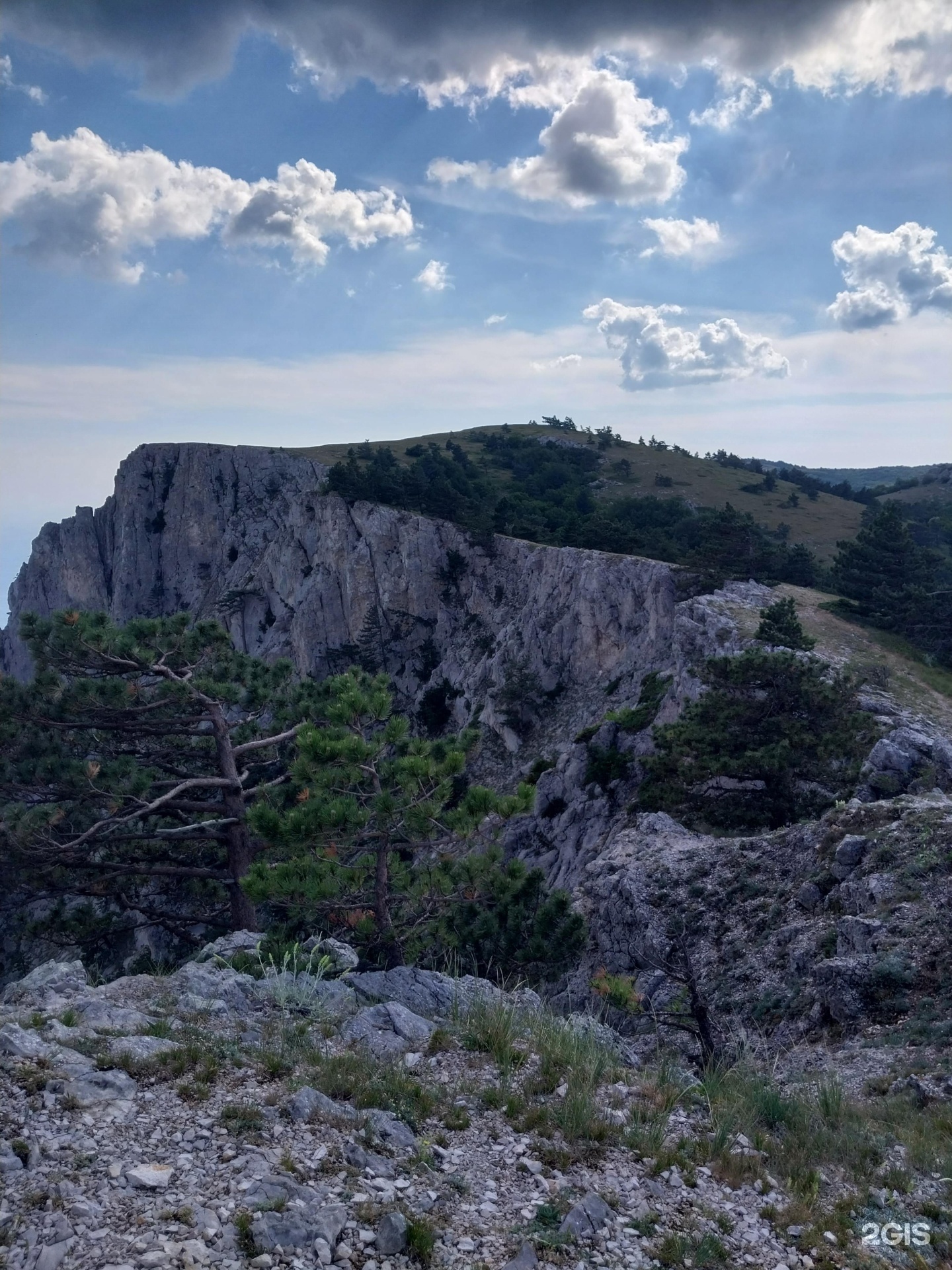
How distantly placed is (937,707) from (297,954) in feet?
84.2

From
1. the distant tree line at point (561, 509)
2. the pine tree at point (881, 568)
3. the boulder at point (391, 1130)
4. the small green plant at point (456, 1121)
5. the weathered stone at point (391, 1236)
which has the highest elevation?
the distant tree line at point (561, 509)

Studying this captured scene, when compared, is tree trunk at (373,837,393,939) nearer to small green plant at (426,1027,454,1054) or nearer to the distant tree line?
small green plant at (426,1027,454,1054)

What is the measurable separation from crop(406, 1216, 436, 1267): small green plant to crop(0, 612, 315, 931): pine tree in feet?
37.4

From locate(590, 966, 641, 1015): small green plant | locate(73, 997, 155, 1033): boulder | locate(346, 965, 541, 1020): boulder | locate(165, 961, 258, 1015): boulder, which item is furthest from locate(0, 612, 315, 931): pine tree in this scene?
locate(73, 997, 155, 1033): boulder

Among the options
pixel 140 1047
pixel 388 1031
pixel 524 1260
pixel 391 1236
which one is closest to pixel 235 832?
pixel 388 1031

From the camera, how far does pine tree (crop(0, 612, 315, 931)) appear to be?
15.6m

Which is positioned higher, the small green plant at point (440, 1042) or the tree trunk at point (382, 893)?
the small green plant at point (440, 1042)

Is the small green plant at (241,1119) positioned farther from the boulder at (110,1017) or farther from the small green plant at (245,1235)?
the boulder at (110,1017)

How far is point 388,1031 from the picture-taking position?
7004mm

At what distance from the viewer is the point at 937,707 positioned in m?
27.1

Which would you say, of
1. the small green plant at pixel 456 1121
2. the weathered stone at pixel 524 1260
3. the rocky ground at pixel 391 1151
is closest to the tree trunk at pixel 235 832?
the rocky ground at pixel 391 1151

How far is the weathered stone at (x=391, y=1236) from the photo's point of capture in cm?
431

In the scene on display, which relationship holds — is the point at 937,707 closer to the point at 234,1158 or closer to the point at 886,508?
the point at 886,508

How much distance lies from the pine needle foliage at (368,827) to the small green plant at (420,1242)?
7.05m
